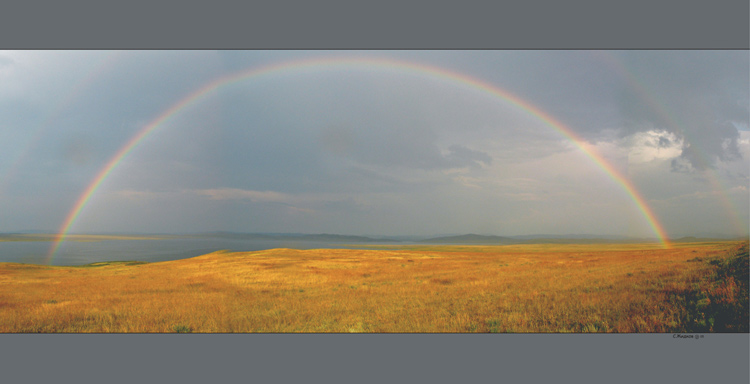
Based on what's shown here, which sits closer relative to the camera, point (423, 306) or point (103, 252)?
point (423, 306)

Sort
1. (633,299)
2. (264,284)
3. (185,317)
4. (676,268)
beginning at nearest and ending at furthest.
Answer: (633,299), (185,317), (676,268), (264,284)

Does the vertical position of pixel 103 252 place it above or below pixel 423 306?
below

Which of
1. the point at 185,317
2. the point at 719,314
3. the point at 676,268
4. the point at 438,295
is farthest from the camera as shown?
the point at 676,268

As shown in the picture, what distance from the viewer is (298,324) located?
10547 millimetres

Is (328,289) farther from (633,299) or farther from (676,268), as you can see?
(676,268)

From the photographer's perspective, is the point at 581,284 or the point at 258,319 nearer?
the point at 258,319

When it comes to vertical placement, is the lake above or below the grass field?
below

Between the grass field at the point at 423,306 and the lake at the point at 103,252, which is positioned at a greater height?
the grass field at the point at 423,306

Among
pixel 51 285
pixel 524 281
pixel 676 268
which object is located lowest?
pixel 51 285

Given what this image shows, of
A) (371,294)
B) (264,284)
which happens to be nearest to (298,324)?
(371,294)

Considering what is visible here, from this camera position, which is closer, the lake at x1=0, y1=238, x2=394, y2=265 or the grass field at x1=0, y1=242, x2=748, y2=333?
the grass field at x1=0, y1=242, x2=748, y2=333

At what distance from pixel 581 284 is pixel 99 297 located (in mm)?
21789

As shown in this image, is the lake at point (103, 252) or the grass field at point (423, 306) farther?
the lake at point (103, 252)

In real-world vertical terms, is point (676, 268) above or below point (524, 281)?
above
